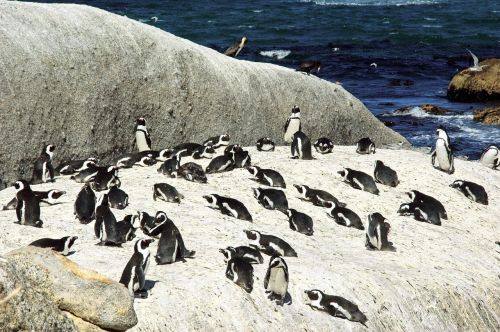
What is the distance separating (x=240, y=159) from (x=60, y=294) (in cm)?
755

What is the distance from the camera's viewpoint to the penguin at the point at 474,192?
15719mm

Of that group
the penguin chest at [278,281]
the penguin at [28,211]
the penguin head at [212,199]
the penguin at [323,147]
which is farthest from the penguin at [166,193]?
the penguin at [323,147]

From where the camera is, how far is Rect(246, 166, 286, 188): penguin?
48.3 ft

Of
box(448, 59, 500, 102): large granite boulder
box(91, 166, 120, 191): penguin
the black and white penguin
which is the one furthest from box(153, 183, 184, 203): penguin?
box(448, 59, 500, 102): large granite boulder

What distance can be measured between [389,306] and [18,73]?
6.44 meters

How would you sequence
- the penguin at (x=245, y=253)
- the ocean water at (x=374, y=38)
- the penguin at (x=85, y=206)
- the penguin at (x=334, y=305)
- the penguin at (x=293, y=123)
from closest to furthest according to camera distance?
the penguin at (x=334, y=305) < the penguin at (x=245, y=253) < the penguin at (x=85, y=206) < the penguin at (x=293, y=123) < the ocean water at (x=374, y=38)

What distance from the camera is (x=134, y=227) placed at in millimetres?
12062

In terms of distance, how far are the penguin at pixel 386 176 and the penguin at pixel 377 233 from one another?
2.58m

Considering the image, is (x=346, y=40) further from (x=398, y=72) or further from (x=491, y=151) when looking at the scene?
(x=491, y=151)

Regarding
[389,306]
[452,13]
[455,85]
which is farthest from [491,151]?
[452,13]

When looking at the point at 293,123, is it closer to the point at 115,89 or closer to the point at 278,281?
the point at 115,89

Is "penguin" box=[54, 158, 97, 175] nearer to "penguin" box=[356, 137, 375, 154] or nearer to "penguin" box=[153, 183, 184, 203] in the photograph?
"penguin" box=[153, 183, 184, 203]

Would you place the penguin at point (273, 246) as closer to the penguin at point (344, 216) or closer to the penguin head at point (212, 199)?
the penguin head at point (212, 199)

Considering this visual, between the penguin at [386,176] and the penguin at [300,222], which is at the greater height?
the penguin at [300,222]
